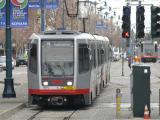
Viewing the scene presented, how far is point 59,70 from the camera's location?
22453 mm

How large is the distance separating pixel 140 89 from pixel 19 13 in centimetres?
934

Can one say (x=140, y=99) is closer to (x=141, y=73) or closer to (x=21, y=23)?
(x=141, y=73)

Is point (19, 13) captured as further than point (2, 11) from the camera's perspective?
No

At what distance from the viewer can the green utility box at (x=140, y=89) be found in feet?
59.5

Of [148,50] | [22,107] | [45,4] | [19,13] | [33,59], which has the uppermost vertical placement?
[45,4]

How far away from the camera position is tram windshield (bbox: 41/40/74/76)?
73.6 ft

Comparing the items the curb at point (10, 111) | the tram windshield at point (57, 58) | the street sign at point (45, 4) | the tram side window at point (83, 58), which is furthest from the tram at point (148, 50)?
the curb at point (10, 111)

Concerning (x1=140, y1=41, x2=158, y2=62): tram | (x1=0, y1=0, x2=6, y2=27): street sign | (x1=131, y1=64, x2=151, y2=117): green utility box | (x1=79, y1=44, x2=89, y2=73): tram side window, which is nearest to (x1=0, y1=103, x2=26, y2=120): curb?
(x1=79, y1=44, x2=89, y2=73): tram side window

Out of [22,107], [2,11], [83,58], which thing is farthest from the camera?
[2,11]

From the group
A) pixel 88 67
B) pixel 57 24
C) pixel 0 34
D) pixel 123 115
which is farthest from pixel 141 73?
pixel 0 34

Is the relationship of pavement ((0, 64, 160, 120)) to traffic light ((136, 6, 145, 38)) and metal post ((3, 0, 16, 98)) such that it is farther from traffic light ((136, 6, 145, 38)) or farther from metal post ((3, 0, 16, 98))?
traffic light ((136, 6, 145, 38))

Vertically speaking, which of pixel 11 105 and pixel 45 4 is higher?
pixel 45 4

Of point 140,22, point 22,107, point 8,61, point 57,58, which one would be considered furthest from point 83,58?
point 8,61

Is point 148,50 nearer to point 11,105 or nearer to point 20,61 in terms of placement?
Result: point 20,61
